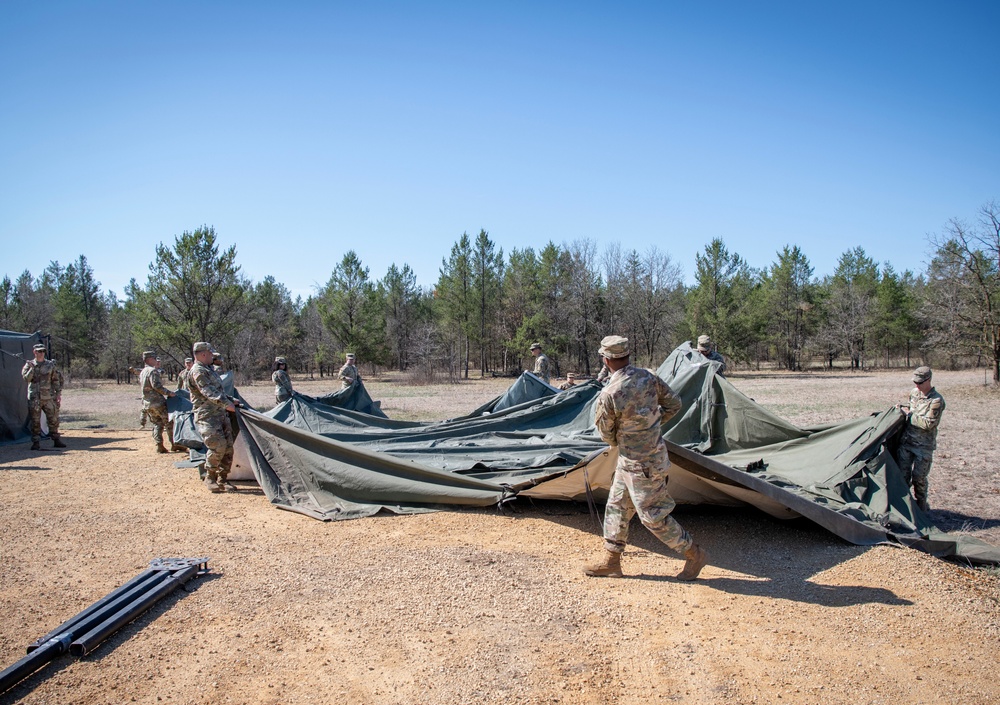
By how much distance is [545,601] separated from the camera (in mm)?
4164

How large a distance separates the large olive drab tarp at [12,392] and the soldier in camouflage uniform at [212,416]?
765 cm

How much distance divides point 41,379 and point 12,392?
2.21 m

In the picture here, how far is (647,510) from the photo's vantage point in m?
4.36

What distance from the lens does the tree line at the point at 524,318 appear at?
36.8 meters

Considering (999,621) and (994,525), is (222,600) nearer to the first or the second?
(999,621)

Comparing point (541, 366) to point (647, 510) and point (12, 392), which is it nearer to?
point (647, 510)

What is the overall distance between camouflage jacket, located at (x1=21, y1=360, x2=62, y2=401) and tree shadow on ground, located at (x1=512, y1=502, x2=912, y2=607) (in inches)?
394

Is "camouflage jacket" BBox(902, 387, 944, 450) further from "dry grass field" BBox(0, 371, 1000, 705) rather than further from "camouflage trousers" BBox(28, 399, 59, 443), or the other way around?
"camouflage trousers" BBox(28, 399, 59, 443)

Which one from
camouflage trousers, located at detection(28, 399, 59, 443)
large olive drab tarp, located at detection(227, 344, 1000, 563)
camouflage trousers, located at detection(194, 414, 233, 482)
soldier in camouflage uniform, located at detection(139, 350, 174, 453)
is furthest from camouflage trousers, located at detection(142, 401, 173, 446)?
large olive drab tarp, located at detection(227, 344, 1000, 563)

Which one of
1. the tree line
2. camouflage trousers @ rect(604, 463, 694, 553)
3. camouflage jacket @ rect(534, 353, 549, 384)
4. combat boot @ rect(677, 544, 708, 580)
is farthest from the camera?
the tree line

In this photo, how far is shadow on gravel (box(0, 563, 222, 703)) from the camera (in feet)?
10.4

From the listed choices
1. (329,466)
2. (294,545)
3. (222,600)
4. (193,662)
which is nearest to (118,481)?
(329,466)

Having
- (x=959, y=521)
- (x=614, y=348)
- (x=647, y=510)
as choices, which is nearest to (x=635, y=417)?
(x=614, y=348)

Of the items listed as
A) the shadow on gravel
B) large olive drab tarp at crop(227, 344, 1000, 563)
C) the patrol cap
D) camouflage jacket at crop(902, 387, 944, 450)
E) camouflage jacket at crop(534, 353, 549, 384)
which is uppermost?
the patrol cap
